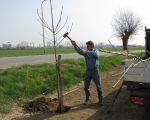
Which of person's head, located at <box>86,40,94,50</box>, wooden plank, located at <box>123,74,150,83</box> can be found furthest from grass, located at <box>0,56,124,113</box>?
wooden plank, located at <box>123,74,150,83</box>

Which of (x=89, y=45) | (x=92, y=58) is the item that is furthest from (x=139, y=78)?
(x=89, y=45)

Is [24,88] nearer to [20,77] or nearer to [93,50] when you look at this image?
[20,77]

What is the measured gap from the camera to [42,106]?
984 centimetres

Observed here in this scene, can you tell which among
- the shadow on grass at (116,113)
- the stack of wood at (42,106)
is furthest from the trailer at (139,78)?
the stack of wood at (42,106)

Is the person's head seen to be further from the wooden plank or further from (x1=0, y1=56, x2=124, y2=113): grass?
(x1=0, y1=56, x2=124, y2=113): grass

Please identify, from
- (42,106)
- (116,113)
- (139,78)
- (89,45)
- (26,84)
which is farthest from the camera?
(26,84)

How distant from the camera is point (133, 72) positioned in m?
7.82

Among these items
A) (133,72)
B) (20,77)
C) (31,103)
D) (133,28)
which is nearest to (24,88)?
(20,77)

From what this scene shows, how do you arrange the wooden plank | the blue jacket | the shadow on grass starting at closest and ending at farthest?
the wooden plank → the shadow on grass → the blue jacket

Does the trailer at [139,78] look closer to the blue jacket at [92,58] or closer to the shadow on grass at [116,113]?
the shadow on grass at [116,113]

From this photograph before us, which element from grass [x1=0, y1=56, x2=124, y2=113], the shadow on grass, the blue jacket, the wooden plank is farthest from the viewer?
grass [x1=0, y1=56, x2=124, y2=113]

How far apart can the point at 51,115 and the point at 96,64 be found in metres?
2.03

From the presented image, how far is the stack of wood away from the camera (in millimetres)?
9695

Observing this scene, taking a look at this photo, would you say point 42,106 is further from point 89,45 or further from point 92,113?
point 89,45
